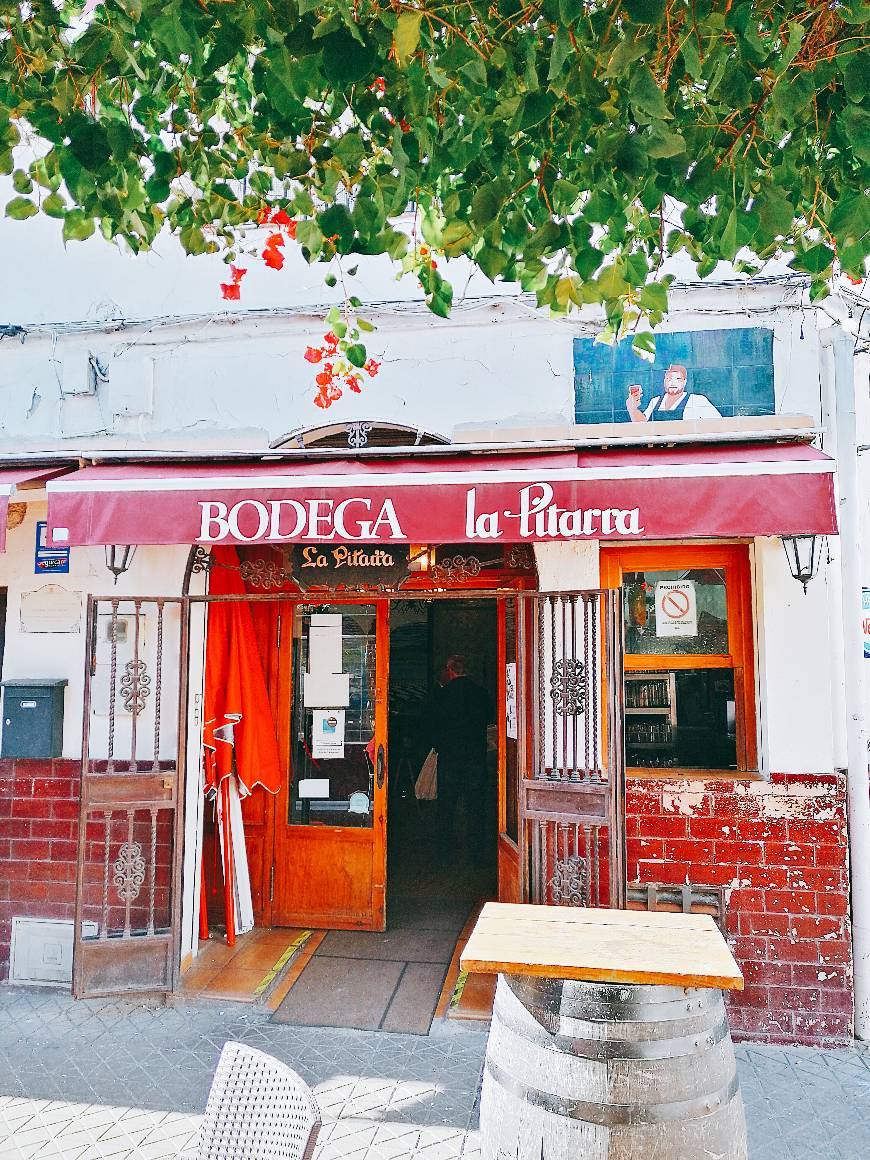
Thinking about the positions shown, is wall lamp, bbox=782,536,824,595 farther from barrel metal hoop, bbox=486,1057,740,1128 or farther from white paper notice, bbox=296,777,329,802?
white paper notice, bbox=296,777,329,802

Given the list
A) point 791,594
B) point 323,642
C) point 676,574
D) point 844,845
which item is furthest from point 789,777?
point 323,642

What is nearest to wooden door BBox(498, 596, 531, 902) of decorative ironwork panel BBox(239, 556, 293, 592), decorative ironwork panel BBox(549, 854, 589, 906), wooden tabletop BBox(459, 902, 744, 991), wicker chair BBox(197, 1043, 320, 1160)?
decorative ironwork panel BBox(549, 854, 589, 906)

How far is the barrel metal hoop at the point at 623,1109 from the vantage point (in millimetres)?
2445

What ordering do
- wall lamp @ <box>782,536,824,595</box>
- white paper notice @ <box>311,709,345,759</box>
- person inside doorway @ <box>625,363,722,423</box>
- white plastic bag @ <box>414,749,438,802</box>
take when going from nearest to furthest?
wall lamp @ <box>782,536,824,595</box>, person inside doorway @ <box>625,363,722,423</box>, white paper notice @ <box>311,709,345,759</box>, white plastic bag @ <box>414,749,438,802</box>

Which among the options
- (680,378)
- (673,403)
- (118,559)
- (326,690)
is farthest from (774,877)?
(118,559)

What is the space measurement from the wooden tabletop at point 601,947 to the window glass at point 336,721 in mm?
2767

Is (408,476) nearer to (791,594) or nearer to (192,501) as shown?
(192,501)

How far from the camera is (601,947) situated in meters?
2.93

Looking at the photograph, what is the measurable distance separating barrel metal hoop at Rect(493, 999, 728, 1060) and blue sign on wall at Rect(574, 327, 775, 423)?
3.60 meters

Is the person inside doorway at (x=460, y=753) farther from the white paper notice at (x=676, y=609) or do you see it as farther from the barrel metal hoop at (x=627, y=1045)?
the barrel metal hoop at (x=627, y=1045)

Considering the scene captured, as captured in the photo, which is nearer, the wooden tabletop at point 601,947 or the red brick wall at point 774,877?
the wooden tabletop at point 601,947

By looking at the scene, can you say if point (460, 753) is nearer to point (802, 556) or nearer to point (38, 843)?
point (38, 843)

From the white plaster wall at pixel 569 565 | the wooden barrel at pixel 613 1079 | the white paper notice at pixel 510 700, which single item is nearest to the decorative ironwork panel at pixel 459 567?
the white plaster wall at pixel 569 565

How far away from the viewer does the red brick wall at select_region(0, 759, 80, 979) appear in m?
5.56
